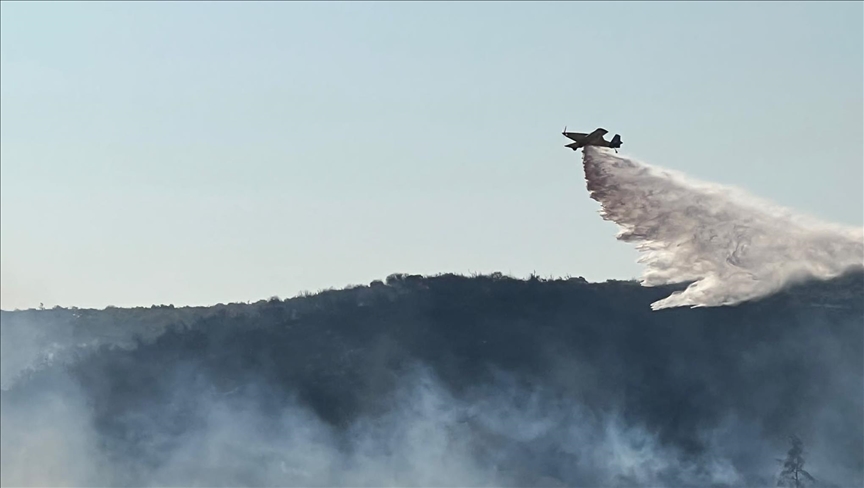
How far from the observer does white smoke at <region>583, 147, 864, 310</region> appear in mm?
109688

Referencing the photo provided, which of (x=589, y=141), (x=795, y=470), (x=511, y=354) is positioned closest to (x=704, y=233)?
(x=589, y=141)

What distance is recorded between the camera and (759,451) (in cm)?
16075

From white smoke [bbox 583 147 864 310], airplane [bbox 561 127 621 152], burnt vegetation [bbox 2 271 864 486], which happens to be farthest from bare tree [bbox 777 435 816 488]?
airplane [bbox 561 127 621 152]

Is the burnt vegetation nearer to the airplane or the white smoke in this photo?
the white smoke

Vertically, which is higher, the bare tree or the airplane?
the airplane

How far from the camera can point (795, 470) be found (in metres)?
157

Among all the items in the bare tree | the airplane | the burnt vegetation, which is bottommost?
the bare tree

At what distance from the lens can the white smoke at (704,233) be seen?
109688 millimetres

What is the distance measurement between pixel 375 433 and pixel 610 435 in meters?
25.7

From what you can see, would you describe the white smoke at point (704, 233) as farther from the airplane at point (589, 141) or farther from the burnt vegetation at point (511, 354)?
the burnt vegetation at point (511, 354)

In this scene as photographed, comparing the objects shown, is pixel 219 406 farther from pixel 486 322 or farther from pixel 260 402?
pixel 486 322

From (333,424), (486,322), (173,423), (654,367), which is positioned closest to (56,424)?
(173,423)

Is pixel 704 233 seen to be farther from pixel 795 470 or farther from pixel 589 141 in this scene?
pixel 795 470

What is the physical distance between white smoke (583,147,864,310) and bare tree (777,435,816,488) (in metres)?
40.2
